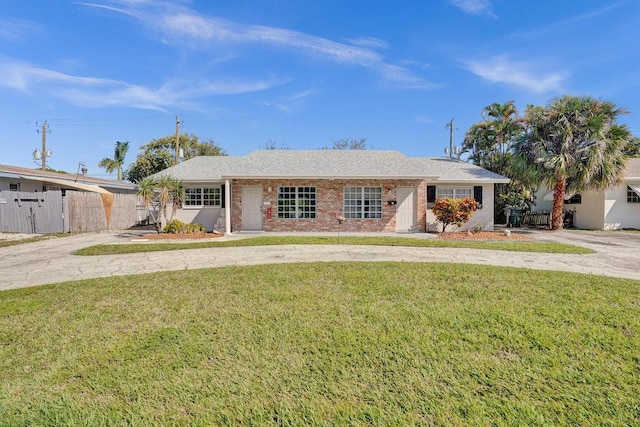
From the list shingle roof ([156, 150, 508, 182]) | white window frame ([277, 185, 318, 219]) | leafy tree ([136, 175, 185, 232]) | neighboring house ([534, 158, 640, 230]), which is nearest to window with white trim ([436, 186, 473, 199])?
shingle roof ([156, 150, 508, 182])

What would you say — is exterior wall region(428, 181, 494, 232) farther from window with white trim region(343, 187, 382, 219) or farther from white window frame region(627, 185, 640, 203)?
white window frame region(627, 185, 640, 203)

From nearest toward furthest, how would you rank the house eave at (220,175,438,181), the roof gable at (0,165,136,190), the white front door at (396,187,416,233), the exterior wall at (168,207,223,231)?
the house eave at (220,175,438,181), the white front door at (396,187,416,233), the exterior wall at (168,207,223,231), the roof gable at (0,165,136,190)

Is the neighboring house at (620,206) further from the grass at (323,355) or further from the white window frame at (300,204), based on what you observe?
the grass at (323,355)

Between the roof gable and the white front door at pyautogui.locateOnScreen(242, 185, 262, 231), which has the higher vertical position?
the roof gable

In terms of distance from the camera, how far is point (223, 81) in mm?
19562

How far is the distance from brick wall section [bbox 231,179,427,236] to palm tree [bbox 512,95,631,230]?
6675mm

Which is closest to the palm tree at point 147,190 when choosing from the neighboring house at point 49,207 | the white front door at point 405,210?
the neighboring house at point 49,207

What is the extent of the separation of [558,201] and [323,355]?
19.8m

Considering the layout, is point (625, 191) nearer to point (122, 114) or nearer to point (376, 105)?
point (376, 105)

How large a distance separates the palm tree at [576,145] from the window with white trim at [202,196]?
17387 mm

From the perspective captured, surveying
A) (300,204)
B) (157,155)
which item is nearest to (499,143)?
(300,204)

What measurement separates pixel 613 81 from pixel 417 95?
11012mm

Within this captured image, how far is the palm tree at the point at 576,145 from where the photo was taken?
1609 centimetres

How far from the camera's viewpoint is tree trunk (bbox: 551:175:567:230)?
1720 cm
